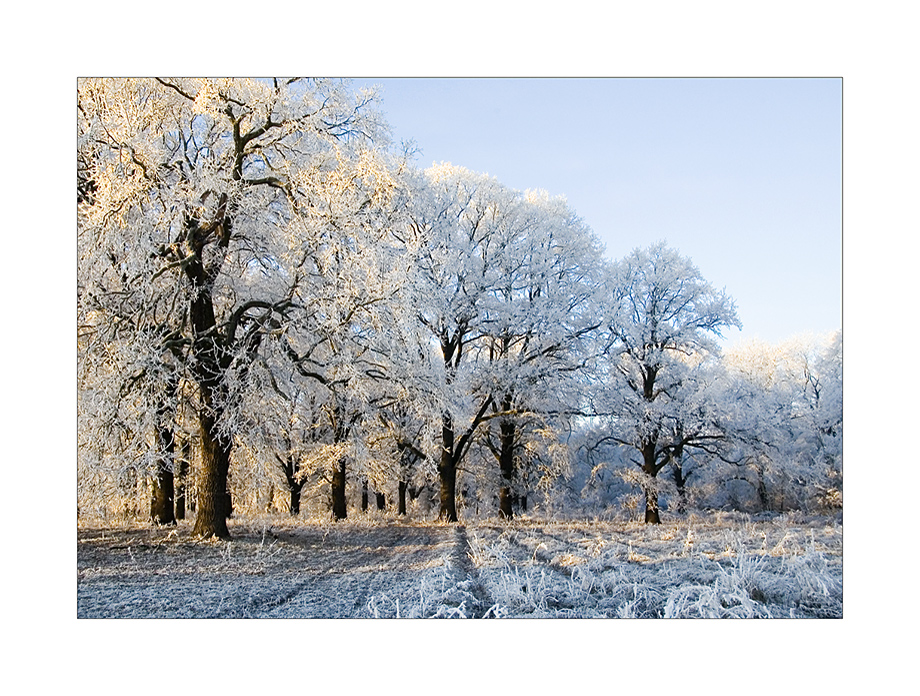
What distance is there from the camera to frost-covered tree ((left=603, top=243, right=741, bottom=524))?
20734mm

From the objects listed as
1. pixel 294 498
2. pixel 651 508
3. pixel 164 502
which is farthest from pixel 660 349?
pixel 164 502

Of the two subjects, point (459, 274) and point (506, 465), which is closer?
point (459, 274)

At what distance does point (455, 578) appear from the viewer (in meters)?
8.59

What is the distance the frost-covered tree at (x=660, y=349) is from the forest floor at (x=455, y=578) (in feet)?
25.9

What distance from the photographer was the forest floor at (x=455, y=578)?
712 cm

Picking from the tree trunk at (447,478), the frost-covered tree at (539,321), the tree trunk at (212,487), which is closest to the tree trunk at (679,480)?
the frost-covered tree at (539,321)

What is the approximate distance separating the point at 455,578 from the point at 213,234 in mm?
7297

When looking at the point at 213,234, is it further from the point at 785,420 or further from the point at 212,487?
the point at 785,420

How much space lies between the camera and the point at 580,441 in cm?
2217

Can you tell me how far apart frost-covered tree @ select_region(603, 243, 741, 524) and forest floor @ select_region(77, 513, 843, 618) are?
790 centimetres

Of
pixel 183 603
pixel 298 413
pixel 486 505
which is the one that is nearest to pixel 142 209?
pixel 298 413

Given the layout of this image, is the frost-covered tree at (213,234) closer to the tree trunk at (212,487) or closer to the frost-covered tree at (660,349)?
the tree trunk at (212,487)
